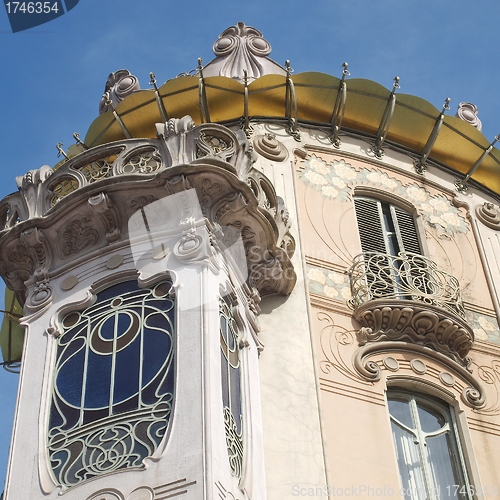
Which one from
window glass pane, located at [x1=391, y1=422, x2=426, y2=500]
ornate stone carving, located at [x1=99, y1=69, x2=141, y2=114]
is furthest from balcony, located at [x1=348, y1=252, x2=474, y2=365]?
ornate stone carving, located at [x1=99, y1=69, x2=141, y2=114]

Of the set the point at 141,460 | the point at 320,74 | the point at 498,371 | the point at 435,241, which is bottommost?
the point at 141,460

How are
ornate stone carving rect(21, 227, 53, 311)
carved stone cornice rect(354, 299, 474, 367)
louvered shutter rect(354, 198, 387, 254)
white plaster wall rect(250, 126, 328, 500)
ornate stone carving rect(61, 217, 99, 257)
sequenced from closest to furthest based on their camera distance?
1. white plaster wall rect(250, 126, 328, 500)
2. ornate stone carving rect(21, 227, 53, 311)
3. ornate stone carving rect(61, 217, 99, 257)
4. carved stone cornice rect(354, 299, 474, 367)
5. louvered shutter rect(354, 198, 387, 254)

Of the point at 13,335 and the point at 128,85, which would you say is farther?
the point at 128,85

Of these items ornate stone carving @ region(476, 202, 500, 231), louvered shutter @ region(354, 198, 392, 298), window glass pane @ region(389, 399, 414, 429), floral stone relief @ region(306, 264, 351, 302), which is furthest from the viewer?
ornate stone carving @ region(476, 202, 500, 231)

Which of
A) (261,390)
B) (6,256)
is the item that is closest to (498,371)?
(261,390)

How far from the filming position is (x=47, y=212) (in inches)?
562

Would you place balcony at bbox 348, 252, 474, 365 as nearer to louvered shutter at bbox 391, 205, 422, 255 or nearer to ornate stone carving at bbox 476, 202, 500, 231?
louvered shutter at bbox 391, 205, 422, 255

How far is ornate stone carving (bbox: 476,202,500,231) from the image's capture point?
60.6 feet

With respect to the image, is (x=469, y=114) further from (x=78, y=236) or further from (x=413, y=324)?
(x=78, y=236)

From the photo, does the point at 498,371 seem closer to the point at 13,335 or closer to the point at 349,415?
the point at 349,415

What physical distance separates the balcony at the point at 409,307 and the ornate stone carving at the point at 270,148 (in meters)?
2.20

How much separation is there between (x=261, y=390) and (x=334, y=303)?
2.34 m

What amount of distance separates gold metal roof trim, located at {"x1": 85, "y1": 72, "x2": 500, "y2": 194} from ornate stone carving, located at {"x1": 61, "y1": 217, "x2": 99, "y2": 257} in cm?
450

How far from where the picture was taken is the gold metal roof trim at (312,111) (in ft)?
60.2
